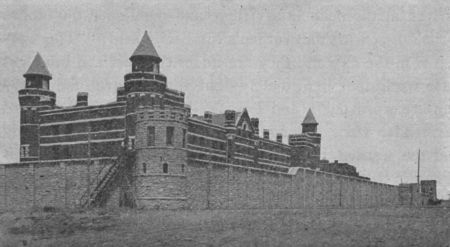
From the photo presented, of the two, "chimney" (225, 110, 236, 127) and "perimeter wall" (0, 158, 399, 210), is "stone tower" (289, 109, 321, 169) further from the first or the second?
"perimeter wall" (0, 158, 399, 210)

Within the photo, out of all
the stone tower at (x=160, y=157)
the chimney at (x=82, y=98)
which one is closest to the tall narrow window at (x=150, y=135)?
the stone tower at (x=160, y=157)

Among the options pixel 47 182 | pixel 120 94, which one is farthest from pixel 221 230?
pixel 120 94

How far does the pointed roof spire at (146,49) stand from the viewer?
4506cm

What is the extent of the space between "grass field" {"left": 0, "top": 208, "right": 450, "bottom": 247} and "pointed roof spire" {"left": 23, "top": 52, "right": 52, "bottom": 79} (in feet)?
77.5

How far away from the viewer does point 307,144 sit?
247 feet

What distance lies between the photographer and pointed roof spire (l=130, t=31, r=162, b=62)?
45.1 m

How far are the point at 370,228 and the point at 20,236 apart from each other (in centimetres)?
1465

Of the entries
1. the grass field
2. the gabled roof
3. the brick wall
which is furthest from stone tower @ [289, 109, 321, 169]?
the grass field

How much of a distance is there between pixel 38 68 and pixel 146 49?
471 inches

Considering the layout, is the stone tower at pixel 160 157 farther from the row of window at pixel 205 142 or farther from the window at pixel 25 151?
the window at pixel 25 151

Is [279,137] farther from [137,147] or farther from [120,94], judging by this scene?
[137,147]

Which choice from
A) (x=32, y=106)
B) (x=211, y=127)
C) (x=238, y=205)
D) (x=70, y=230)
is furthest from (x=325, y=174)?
(x=70, y=230)

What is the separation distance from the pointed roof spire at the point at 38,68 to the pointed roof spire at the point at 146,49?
1048 centimetres

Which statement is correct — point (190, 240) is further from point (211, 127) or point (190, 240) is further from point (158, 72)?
point (211, 127)
